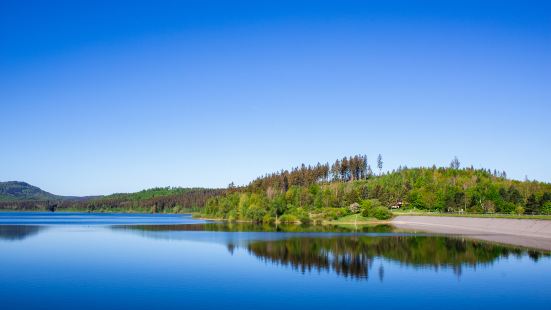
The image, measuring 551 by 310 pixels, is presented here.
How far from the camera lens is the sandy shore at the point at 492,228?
3622 inches

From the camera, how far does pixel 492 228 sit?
118 m

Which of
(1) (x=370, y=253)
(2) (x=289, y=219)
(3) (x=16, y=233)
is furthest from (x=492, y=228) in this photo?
(3) (x=16, y=233)

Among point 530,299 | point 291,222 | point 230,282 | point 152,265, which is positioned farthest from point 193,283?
point 291,222

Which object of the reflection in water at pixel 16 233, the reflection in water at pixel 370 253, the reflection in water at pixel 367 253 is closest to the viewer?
the reflection in water at pixel 367 253

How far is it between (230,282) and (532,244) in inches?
2389

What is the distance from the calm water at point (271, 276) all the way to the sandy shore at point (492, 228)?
15.4 meters

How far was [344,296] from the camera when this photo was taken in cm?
4075

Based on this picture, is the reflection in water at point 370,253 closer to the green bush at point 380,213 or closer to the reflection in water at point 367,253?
the reflection in water at point 367,253

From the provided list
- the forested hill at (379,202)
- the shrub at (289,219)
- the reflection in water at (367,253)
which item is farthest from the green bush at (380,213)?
the reflection in water at (367,253)

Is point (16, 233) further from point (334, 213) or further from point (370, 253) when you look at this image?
point (334, 213)

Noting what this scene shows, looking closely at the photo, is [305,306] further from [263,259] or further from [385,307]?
[263,259]

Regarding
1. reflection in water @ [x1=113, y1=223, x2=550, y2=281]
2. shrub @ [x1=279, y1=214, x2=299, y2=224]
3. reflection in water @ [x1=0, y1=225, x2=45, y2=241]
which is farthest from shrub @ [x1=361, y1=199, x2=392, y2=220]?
reflection in water @ [x1=0, y1=225, x2=45, y2=241]

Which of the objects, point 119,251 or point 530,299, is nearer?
point 530,299

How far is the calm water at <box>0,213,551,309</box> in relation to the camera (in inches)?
Result: 1529
